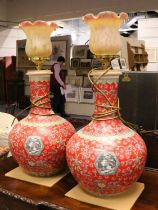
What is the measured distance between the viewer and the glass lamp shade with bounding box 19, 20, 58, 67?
0.92 meters

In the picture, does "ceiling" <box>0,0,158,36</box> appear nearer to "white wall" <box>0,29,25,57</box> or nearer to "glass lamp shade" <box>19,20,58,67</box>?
"white wall" <box>0,29,25,57</box>

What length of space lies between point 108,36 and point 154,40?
21.9 feet

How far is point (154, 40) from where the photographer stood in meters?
7.02

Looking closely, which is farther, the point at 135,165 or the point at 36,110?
the point at 36,110

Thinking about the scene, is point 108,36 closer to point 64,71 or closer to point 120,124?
point 120,124

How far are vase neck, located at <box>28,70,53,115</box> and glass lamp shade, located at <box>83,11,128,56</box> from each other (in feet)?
0.78

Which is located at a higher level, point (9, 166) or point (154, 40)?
point (154, 40)

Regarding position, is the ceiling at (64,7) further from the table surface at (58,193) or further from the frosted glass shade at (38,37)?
the table surface at (58,193)

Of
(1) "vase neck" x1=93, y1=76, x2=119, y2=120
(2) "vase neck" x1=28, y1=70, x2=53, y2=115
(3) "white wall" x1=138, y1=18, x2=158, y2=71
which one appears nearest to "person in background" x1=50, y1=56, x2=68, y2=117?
(3) "white wall" x1=138, y1=18, x2=158, y2=71

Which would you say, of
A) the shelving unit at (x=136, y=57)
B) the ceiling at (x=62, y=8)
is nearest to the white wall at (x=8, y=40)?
the ceiling at (x=62, y=8)

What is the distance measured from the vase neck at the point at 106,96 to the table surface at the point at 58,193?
273 millimetres

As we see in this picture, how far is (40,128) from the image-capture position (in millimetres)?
927

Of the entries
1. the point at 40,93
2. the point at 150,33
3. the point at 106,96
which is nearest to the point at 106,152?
the point at 106,96

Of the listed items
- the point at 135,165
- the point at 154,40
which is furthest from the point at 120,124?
the point at 154,40
